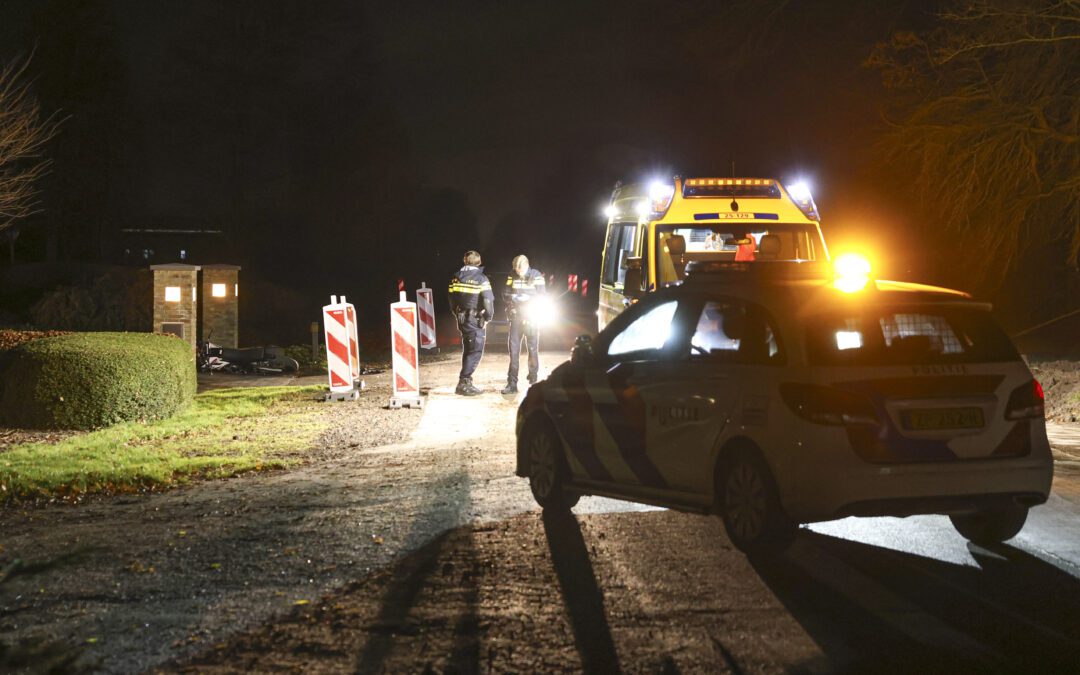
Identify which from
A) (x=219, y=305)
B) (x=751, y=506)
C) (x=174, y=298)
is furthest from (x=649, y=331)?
(x=219, y=305)

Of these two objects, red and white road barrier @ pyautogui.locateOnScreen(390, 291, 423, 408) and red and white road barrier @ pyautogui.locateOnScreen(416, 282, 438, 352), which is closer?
red and white road barrier @ pyautogui.locateOnScreen(390, 291, 423, 408)

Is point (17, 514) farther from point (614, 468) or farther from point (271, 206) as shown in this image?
point (271, 206)

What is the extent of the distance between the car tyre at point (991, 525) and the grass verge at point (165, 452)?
6.20m

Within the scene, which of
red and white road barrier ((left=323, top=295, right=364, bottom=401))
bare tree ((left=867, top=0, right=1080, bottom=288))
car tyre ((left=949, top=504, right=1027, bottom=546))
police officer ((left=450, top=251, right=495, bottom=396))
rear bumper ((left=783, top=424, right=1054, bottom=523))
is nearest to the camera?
rear bumper ((left=783, top=424, right=1054, bottom=523))

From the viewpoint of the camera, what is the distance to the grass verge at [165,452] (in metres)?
10.1

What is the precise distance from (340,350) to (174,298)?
14.0ft

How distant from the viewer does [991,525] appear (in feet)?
24.1

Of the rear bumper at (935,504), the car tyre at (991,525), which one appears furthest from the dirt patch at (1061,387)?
the rear bumper at (935,504)

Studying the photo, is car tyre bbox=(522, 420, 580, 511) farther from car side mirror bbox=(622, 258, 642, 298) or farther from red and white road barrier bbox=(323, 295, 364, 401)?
red and white road barrier bbox=(323, 295, 364, 401)

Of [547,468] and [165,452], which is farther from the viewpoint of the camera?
[165,452]

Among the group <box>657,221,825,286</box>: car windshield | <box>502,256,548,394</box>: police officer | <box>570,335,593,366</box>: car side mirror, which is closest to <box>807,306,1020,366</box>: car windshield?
<box>570,335,593,366</box>: car side mirror

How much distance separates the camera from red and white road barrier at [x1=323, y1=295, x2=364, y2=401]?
53.9ft

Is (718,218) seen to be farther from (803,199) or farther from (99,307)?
(99,307)

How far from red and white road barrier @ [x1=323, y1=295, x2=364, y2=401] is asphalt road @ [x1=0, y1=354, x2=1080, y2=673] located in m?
7.18
